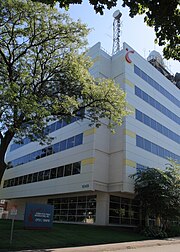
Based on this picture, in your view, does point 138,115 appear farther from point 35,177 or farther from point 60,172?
point 35,177

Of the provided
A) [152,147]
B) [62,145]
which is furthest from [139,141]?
[62,145]

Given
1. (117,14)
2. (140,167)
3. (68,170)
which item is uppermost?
(117,14)

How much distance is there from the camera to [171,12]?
605 centimetres

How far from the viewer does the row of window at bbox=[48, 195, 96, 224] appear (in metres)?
27.1

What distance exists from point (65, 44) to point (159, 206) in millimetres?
15322

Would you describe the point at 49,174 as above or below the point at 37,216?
above

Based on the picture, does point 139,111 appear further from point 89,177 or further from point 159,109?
point 89,177

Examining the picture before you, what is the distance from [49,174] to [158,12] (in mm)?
28354

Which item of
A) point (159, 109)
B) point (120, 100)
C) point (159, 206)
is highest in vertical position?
point (159, 109)

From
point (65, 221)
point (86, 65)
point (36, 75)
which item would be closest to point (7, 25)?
point (36, 75)

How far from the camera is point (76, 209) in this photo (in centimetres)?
2888

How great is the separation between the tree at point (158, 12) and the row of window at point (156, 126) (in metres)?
23.1

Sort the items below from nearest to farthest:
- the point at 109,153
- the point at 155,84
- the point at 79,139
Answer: the point at 109,153
the point at 79,139
the point at 155,84

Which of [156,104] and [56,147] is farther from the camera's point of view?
[156,104]
